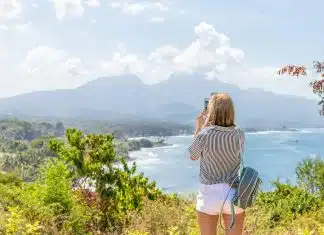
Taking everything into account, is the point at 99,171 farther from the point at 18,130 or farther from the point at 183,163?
the point at 18,130

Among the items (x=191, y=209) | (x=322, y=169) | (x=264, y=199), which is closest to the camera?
(x=191, y=209)

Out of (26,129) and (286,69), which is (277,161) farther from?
(286,69)

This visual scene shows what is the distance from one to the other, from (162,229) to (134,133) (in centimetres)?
19460

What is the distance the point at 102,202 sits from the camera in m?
7.18

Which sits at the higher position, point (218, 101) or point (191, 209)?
point (218, 101)

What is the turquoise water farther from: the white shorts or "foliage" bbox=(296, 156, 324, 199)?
the white shorts

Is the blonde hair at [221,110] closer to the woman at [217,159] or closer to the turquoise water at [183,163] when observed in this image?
Answer: the woman at [217,159]

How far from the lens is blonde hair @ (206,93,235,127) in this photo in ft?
10.8

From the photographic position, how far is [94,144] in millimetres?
7562

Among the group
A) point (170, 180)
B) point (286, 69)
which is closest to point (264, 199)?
point (286, 69)

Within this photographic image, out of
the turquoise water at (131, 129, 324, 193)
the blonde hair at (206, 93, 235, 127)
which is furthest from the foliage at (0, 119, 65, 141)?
the blonde hair at (206, 93, 235, 127)

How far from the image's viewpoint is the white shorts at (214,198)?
3346mm

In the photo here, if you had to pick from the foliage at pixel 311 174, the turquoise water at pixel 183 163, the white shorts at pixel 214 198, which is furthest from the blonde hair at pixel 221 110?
the turquoise water at pixel 183 163

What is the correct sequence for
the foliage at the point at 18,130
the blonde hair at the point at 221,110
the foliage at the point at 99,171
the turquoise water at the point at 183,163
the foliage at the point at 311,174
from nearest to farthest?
the blonde hair at the point at 221,110 < the foliage at the point at 99,171 < the foliage at the point at 311,174 < the turquoise water at the point at 183,163 < the foliage at the point at 18,130
